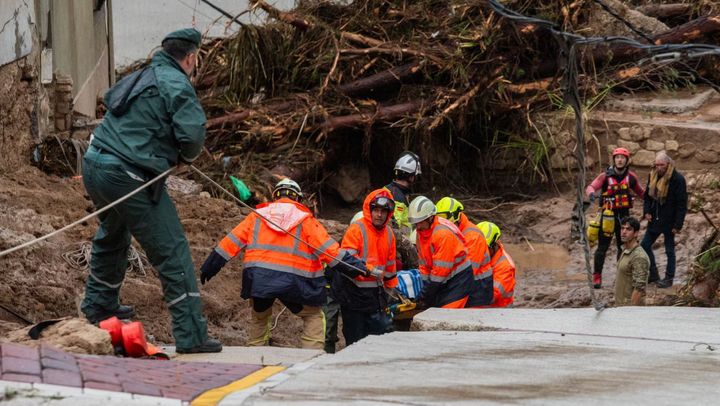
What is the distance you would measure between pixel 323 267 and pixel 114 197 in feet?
8.44

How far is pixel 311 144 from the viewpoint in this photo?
1493 centimetres

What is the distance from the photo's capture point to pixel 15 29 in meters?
10.5

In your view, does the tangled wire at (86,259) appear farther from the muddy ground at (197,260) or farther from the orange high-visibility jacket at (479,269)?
the orange high-visibility jacket at (479,269)

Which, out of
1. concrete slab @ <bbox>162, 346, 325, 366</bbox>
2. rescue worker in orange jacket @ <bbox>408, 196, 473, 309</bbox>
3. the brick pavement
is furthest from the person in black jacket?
the brick pavement

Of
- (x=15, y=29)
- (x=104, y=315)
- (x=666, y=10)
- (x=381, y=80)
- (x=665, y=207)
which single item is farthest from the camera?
(x=666, y=10)

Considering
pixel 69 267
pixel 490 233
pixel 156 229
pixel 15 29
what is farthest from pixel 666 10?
pixel 156 229

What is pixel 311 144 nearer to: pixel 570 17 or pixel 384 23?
pixel 384 23

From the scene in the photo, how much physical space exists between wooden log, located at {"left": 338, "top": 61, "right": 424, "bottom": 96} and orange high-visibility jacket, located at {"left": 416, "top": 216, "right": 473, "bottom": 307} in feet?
22.0

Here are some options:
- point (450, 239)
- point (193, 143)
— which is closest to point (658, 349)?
point (450, 239)

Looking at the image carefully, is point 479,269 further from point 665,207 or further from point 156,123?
point 665,207

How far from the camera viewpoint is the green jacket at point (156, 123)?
6.28 m

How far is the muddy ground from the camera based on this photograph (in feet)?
27.6

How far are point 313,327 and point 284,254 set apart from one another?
72cm

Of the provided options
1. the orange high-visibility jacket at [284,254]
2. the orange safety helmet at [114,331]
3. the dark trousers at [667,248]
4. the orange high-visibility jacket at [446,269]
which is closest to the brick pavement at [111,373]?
the orange safety helmet at [114,331]
